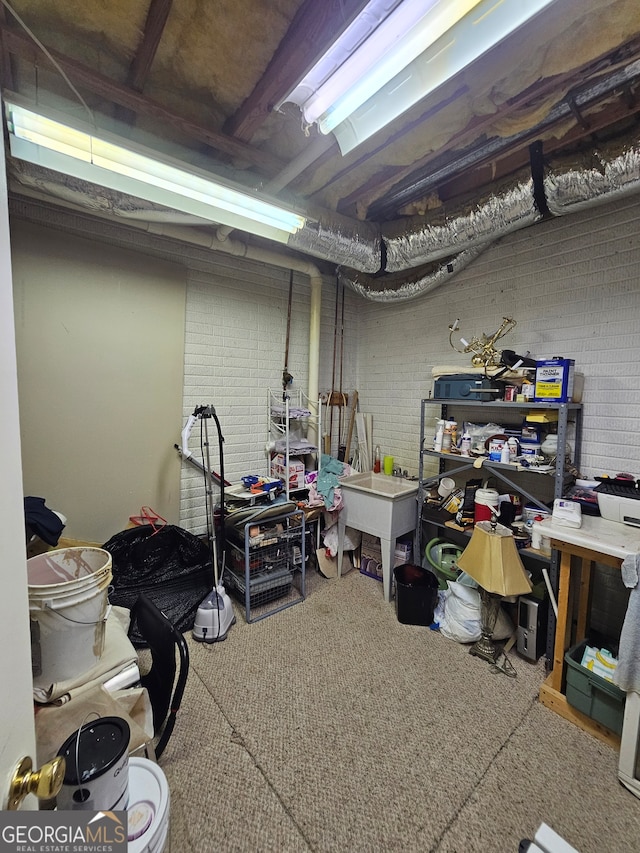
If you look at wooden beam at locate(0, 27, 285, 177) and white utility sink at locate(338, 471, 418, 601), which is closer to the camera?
wooden beam at locate(0, 27, 285, 177)

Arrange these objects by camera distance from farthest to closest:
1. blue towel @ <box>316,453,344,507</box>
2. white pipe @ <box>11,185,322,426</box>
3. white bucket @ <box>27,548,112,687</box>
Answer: blue towel @ <box>316,453,344,507</box> → white pipe @ <box>11,185,322,426</box> → white bucket @ <box>27,548,112,687</box>

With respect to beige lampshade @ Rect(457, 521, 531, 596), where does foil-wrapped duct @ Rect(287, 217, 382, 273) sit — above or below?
above

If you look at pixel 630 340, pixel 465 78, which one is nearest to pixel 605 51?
pixel 465 78

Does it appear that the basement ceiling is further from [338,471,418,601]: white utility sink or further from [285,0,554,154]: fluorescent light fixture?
[338,471,418,601]: white utility sink

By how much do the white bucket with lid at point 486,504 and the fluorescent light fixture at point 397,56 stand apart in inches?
83.5

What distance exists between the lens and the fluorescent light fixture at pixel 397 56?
1.07m

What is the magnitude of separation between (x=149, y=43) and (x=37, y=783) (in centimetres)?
236

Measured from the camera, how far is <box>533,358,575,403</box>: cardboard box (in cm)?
208

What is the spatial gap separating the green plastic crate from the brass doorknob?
2037 millimetres

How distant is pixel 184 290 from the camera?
9.04ft

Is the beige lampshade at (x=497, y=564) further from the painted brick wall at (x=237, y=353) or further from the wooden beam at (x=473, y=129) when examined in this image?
the wooden beam at (x=473, y=129)

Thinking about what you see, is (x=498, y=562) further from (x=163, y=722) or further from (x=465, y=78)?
(x=465, y=78)

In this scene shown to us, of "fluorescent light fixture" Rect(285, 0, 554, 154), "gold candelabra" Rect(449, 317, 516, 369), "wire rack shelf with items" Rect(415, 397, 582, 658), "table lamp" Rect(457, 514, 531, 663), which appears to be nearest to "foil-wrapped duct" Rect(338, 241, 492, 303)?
"gold candelabra" Rect(449, 317, 516, 369)

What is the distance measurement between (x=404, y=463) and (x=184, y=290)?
2.45 meters
